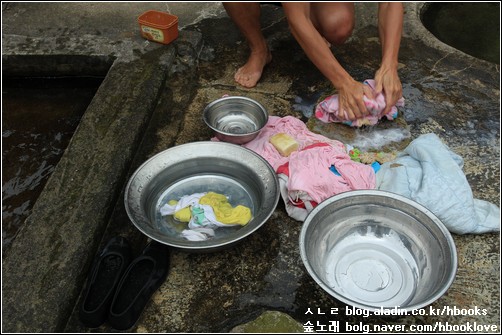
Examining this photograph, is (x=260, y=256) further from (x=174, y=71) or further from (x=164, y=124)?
(x=174, y=71)

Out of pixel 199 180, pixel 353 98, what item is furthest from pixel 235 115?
pixel 353 98

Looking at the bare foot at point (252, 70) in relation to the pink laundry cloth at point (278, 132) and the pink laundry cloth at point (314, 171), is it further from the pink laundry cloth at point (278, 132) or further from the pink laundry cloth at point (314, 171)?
the pink laundry cloth at point (314, 171)

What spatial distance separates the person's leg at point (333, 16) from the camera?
307cm

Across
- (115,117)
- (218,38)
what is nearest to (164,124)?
(115,117)

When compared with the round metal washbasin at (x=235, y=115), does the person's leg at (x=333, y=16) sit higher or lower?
higher

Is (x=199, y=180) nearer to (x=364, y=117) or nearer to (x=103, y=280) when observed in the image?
→ (x=103, y=280)

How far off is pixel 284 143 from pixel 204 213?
2.40 ft

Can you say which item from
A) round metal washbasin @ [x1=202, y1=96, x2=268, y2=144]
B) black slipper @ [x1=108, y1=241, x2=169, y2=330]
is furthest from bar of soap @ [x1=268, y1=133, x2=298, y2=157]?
black slipper @ [x1=108, y1=241, x2=169, y2=330]

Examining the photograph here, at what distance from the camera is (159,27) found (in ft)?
10.9

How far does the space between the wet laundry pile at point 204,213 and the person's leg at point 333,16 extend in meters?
1.67

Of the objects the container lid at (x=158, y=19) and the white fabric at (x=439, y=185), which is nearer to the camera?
the white fabric at (x=439, y=185)

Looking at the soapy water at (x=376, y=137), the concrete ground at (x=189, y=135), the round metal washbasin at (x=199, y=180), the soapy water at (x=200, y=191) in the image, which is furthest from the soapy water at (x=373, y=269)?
the soapy water at (x=376, y=137)

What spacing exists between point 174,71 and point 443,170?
7.21ft

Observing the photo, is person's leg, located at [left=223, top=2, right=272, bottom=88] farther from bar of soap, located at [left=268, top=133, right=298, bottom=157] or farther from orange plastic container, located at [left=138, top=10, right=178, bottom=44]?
bar of soap, located at [left=268, top=133, right=298, bottom=157]
